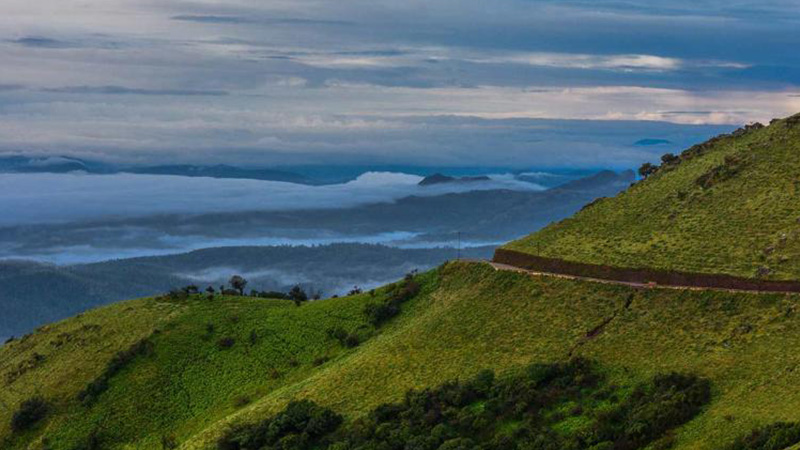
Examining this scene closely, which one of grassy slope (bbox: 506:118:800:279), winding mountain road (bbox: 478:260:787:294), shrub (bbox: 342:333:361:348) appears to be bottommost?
shrub (bbox: 342:333:361:348)

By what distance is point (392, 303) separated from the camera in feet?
361

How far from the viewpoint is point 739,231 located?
96125 millimetres

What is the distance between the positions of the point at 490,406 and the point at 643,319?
14075mm

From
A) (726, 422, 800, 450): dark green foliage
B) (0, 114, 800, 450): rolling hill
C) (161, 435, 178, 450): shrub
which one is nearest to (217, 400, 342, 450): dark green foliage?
(0, 114, 800, 450): rolling hill

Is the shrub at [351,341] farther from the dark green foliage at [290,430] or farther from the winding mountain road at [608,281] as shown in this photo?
the dark green foliage at [290,430]

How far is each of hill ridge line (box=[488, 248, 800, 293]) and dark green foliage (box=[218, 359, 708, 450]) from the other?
1239 cm

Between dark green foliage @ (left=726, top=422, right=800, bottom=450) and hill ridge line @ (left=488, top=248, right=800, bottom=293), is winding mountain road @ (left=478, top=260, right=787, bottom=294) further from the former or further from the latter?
dark green foliage @ (left=726, top=422, right=800, bottom=450)

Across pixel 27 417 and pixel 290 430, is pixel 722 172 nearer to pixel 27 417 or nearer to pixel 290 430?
pixel 290 430

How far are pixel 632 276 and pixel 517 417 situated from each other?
67.8ft

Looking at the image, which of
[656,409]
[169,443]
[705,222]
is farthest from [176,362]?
[656,409]

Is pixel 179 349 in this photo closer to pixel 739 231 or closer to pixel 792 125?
pixel 739 231

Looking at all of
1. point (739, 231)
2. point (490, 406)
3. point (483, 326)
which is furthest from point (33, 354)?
point (739, 231)

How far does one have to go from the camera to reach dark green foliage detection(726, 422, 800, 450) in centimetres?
5906

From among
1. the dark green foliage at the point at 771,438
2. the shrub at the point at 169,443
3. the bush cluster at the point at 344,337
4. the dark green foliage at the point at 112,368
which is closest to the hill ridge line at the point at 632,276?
the bush cluster at the point at 344,337
